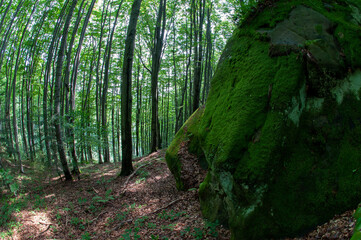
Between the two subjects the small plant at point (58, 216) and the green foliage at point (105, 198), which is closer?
the small plant at point (58, 216)

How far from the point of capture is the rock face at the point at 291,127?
3057 mm

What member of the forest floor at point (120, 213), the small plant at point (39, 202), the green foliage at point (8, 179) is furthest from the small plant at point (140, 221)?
the green foliage at point (8, 179)

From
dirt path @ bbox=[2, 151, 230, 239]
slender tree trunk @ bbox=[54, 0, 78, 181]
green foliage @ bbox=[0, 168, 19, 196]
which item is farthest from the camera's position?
slender tree trunk @ bbox=[54, 0, 78, 181]

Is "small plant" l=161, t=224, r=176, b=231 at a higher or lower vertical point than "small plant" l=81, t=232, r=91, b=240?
higher

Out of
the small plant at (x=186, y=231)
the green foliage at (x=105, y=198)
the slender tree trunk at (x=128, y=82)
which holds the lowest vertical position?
the green foliage at (x=105, y=198)

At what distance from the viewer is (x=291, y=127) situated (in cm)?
334

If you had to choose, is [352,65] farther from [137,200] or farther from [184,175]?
[137,200]

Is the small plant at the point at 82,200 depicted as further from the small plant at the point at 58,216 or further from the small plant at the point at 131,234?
the small plant at the point at 131,234

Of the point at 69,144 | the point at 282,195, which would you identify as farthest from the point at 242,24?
the point at 69,144

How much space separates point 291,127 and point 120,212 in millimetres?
5009

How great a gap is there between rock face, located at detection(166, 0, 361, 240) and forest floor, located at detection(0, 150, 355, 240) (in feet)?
1.40

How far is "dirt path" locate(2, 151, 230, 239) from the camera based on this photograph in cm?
Result: 438

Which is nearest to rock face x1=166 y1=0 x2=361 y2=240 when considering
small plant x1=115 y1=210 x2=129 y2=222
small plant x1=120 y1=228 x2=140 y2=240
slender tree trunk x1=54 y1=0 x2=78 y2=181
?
small plant x1=120 y1=228 x2=140 y2=240

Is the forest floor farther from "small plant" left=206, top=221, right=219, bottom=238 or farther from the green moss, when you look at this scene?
the green moss
